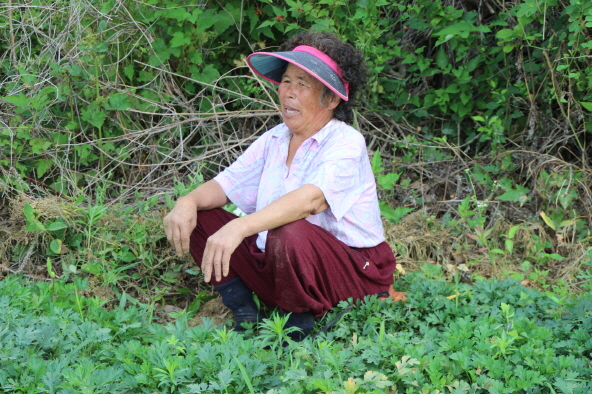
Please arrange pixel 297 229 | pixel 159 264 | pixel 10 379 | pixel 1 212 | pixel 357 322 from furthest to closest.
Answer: pixel 1 212 < pixel 159 264 < pixel 357 322 < pixel 297 229 < pixel 10 379

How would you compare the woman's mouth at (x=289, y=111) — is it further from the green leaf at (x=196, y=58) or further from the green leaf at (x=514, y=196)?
the green leaf at (x=514, y=196)

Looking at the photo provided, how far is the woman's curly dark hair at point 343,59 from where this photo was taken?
126 inches

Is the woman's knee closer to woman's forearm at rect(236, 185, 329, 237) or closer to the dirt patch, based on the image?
woman's forearm at rect(236, 185, 329, 237)

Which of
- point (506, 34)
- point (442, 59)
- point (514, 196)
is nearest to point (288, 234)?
point (514, 196)

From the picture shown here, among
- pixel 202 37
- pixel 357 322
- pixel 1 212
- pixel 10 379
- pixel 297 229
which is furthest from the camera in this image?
pixel 202 37

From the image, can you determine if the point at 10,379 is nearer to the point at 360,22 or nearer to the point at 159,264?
the point at 159,264

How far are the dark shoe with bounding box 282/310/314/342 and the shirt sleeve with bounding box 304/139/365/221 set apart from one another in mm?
474

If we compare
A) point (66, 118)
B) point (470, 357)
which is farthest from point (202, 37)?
point (470, 357)

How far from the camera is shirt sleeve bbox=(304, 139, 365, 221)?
2930 mm

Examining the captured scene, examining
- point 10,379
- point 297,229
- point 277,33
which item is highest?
point 277,33

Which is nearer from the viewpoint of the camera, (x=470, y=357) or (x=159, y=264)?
(x=470, y=357)

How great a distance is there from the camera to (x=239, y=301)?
3.25m

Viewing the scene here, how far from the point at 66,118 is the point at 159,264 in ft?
4.65

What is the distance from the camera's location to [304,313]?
3.01m
